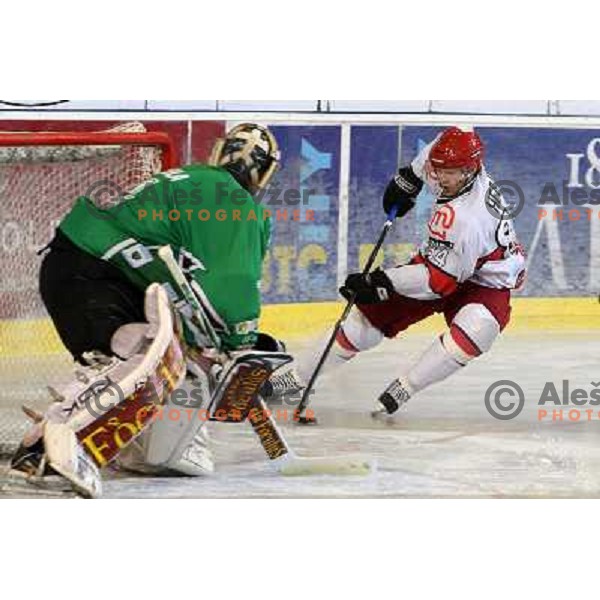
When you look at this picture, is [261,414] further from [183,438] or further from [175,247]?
[175,247]

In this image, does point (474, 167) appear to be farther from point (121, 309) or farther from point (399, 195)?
point (121, 309)

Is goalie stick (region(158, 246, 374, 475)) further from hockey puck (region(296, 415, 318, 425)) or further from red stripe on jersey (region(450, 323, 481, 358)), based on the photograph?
red stripe on jersey (region(450, 323, 481, 358))

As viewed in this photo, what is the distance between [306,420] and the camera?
12.3 ft

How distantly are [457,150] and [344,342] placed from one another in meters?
0.36

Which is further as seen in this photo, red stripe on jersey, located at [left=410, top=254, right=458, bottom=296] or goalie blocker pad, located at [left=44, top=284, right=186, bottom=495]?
red stripe on jersey, located at [left=410, top=254, right=458, bottom=296]

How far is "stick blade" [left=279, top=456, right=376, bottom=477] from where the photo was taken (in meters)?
3.65

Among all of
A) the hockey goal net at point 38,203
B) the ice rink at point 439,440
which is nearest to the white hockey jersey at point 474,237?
the ice rink at point 439,440

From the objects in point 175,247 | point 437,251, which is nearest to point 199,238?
point 175,247

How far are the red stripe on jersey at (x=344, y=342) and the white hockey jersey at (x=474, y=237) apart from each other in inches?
7.1

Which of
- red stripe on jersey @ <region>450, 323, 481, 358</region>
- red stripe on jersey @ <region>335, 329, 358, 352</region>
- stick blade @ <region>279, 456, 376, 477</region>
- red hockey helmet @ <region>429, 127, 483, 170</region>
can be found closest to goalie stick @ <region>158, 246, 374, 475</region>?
stick blade @ <region>279, 456, 376, 477</region>

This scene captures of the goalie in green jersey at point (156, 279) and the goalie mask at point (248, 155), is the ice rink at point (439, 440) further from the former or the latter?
the goalie mask at point (248, 155)

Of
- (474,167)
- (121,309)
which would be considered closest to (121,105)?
(121,309)

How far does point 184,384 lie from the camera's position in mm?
3643

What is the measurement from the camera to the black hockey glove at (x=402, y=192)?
12.1 feet
